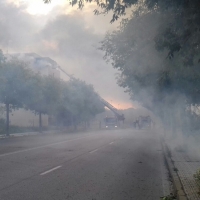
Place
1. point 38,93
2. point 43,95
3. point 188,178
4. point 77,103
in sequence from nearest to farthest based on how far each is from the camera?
point 188,178
point 38,93
point 43,95
point 77,103

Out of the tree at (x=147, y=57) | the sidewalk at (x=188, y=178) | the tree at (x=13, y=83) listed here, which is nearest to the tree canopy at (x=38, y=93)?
the tree at (x=13, y=83)

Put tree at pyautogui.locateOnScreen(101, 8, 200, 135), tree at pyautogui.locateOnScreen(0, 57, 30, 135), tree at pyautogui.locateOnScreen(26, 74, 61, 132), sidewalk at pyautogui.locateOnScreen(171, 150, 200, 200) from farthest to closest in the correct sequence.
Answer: tree at pyautogui.locateOnScreen(26, 74, 61, 132) < tree at pyautogui.locateOnScreen(0, 57, 30, 135) < tree at pyautogui.locateOnScreen(101, 8, 200, 135) < sidewalk at pyautogui.locateOnScreen(171, 150, 200, 200)

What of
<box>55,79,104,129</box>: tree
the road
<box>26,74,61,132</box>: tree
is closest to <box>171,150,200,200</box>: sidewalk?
the road

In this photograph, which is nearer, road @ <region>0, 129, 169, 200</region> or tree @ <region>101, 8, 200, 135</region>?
road @ <region>0, 129, 169, 200</region>

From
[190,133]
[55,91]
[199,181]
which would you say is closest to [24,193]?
[199,181]

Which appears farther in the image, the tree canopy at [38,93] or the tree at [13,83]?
the tree canopy at [38,93]

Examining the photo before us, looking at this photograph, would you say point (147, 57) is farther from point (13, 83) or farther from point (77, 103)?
point (77, 103)

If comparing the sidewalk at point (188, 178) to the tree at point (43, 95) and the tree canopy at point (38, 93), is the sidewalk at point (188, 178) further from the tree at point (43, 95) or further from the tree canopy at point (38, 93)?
the tree at point (43, 95)

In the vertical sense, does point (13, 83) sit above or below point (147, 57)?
above

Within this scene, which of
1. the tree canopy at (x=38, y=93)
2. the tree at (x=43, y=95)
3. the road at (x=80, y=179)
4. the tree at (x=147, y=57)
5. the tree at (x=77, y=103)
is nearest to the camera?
the road at (x=80, y=179)

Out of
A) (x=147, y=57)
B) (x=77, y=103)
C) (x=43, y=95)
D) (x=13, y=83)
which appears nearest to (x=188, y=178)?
(x=147, y=57)

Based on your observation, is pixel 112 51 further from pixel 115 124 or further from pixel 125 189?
pixel 115 124

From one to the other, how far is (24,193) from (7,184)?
4.74ft

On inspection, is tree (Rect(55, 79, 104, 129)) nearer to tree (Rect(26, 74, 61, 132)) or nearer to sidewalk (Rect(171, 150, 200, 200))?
tree (Rect(26, 74, 61, 132))
